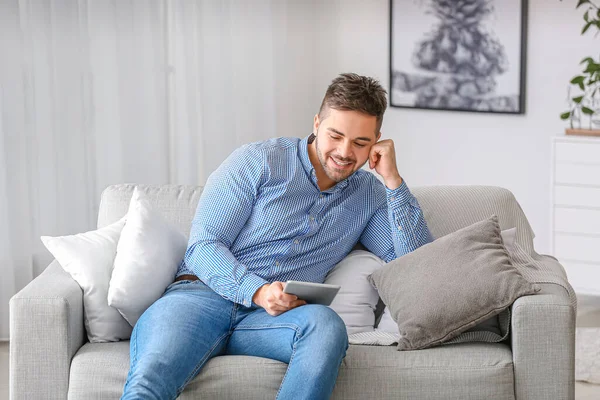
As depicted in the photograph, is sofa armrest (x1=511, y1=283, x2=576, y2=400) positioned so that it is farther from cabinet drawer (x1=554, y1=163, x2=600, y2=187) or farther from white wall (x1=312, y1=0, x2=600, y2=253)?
white wall (x1=312, y1=0, x2=600, y2=253)

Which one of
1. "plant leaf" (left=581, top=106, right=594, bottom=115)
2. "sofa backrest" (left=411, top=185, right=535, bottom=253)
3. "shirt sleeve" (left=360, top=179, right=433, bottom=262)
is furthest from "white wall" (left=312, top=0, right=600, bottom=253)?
"shirt sleeve" (left=360, top=179, right=433, bottom=262)

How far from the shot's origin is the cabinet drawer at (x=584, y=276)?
428cm

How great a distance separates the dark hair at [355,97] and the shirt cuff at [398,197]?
0.22 meters

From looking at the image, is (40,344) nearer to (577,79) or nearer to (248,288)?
(248,288)

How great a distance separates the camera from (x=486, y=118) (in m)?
4.93

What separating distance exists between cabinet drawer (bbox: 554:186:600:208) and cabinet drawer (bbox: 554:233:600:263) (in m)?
0.16

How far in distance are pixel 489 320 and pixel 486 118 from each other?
2581mm

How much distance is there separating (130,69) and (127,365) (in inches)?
82.4

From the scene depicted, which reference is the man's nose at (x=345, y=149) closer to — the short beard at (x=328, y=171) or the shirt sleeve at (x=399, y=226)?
the short beard at (x=328, y=171)

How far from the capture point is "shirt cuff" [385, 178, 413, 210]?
2.67 meters

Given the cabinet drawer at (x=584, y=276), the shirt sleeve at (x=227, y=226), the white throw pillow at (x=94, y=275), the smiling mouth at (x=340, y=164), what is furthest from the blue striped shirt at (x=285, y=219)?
the cabinet drawer at (x=584, y=276)

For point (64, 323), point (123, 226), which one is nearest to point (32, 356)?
point (64, 323)

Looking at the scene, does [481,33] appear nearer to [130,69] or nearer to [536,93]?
[536,93]

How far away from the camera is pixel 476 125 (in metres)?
4.98
